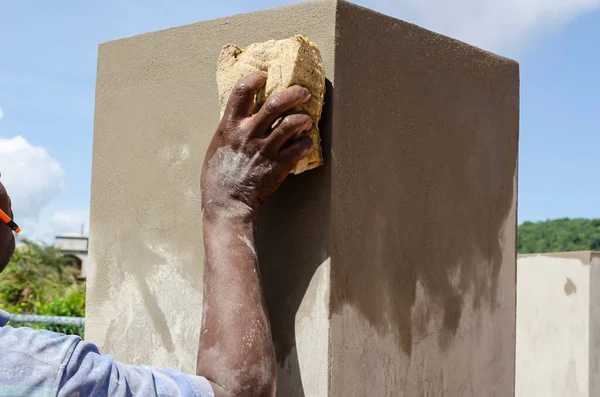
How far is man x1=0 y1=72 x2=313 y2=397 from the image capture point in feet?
5.25

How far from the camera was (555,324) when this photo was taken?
25.1ft

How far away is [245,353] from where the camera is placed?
1924mm

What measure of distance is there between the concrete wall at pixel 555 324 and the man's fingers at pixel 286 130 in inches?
231

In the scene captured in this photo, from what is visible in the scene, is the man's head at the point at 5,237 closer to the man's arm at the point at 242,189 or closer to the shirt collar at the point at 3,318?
the shirt collar at the point at 3,318

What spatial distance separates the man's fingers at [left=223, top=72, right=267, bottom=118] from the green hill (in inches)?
1381

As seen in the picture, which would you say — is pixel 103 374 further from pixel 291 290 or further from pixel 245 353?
pixel 291 290

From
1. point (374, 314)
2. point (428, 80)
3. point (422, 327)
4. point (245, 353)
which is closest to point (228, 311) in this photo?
point (245, 353)

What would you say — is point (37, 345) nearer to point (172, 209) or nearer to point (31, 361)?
point (31, 361)

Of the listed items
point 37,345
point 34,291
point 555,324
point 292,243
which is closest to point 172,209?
point 292,243

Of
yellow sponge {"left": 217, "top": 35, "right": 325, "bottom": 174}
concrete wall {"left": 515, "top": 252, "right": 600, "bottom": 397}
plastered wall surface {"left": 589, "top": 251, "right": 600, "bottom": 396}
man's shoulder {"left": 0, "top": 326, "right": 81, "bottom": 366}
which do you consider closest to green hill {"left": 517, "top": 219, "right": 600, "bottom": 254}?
concrete wall {"left": 515, "top": 252, "right": 600, "bottom": 397}

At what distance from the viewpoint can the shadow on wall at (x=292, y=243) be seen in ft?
7.51

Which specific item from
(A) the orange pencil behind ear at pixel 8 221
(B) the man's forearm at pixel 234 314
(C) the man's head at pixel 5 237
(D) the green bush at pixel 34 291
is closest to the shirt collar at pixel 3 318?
(C) the man's head at pixel 5 237

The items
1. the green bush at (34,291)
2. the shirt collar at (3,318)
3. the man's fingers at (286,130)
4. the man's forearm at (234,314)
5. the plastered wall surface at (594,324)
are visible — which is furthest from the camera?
the green bush at (34,291)

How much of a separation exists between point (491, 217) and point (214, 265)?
1.31 metres
